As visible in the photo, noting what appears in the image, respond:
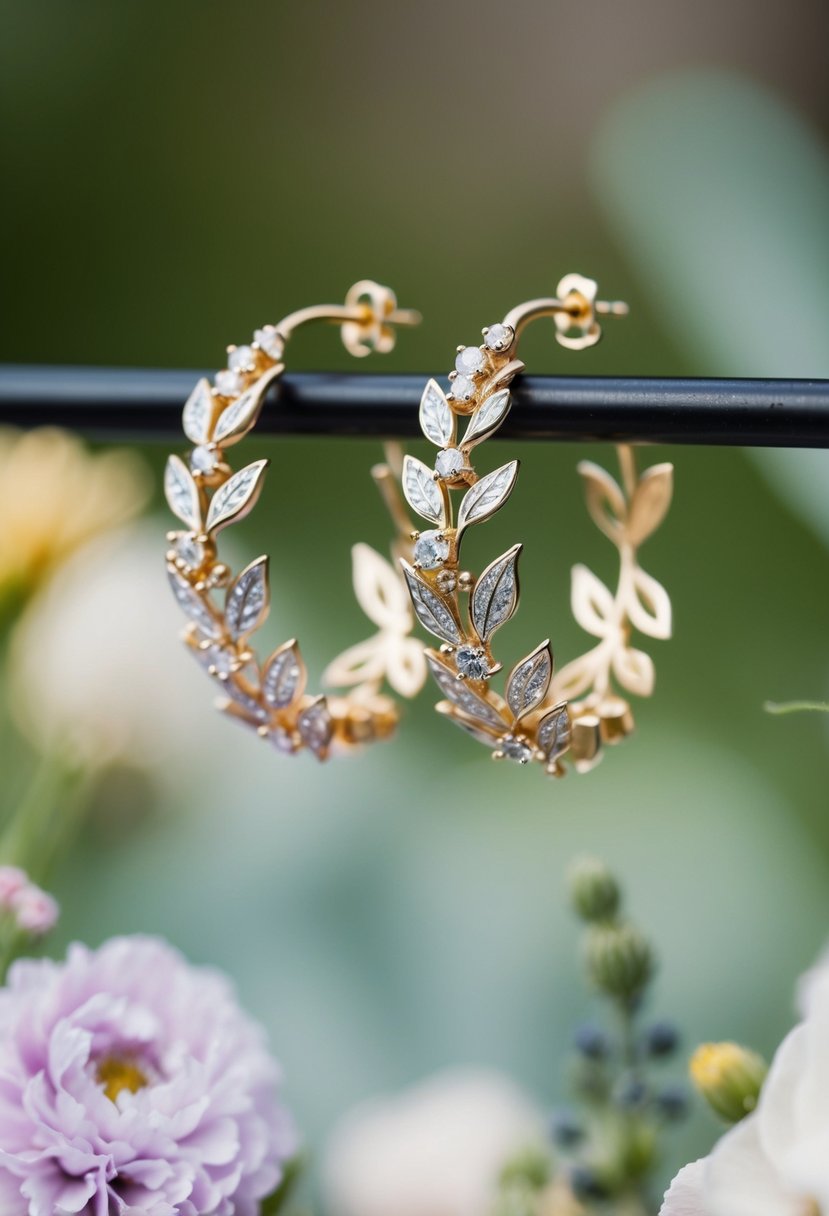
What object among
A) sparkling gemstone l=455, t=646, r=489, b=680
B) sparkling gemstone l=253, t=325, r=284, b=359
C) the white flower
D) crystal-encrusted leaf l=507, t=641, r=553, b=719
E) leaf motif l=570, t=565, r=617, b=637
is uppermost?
sparkling gemstone l=253, t=325, r=284, b=359

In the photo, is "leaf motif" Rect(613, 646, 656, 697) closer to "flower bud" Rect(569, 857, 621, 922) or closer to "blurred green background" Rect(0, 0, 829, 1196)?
"flower bud" Rect(569, 857, 621, 922)

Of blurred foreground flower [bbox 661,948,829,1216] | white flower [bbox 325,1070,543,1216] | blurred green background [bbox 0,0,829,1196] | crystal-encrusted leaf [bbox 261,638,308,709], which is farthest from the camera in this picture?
blurred green background [bbox 0,0,829,1196]

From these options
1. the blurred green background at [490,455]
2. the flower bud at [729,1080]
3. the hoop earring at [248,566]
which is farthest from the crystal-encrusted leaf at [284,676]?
the blurred green background at [490,455]

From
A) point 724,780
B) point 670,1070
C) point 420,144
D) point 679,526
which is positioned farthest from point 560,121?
point 670,1070

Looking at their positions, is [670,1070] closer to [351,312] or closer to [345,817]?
[345,817]

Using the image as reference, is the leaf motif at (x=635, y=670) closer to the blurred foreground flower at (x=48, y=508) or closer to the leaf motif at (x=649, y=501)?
the leaf motif at (x=649, y=501)

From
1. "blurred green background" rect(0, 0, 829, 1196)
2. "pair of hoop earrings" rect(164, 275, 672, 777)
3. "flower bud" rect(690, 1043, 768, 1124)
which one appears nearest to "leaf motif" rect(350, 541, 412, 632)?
"pair of hoop earrings" rect(164, 275, 672, 777)

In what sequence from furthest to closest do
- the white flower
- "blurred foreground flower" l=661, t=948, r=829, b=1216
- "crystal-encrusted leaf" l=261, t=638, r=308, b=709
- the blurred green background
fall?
the blurred green background, the white flower, "crystal-encrusted leaf" l=261, t=638, r=308, b=709, "blurred foreground flower" l=661, t=948, r=829, b=1216
